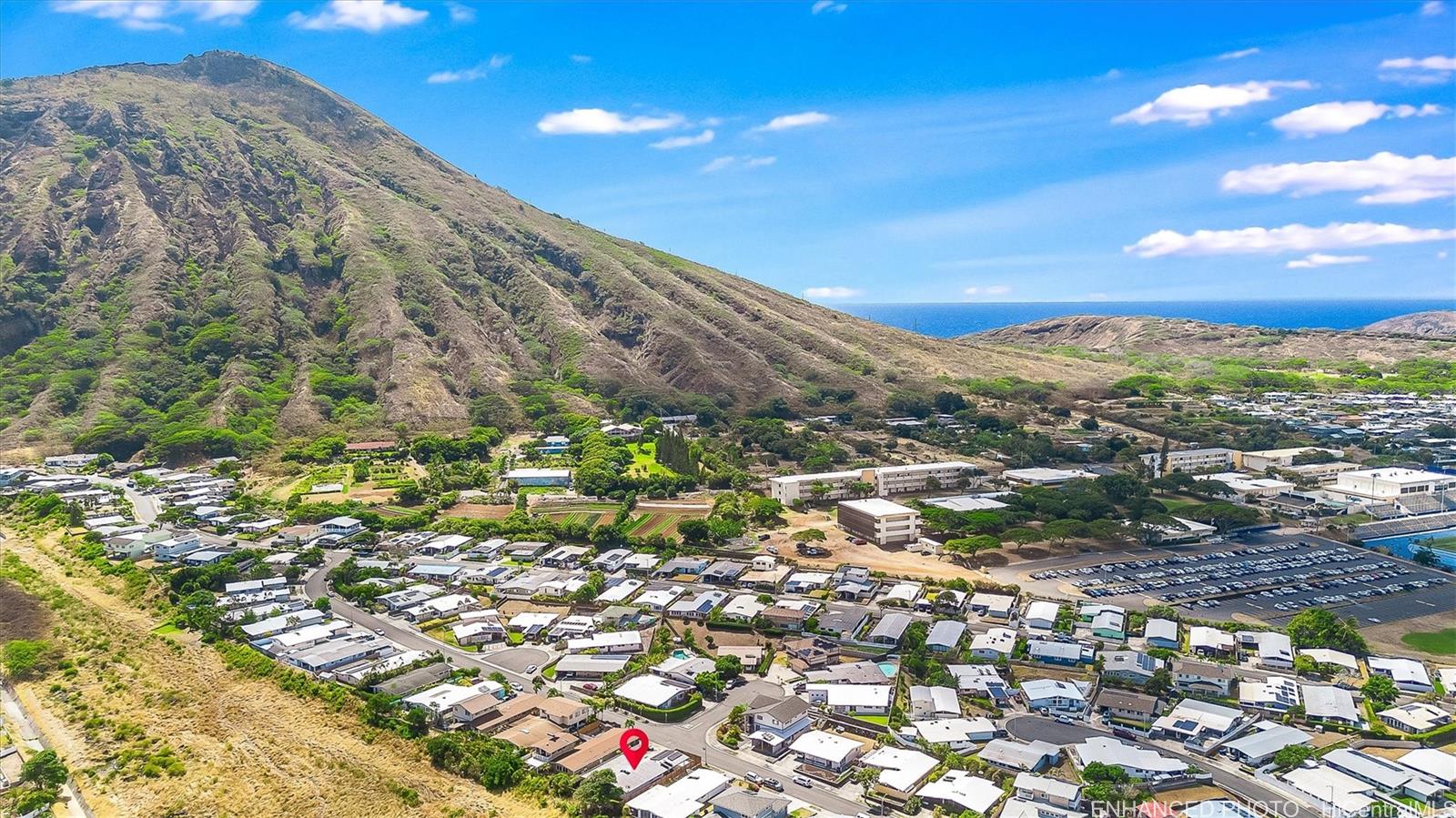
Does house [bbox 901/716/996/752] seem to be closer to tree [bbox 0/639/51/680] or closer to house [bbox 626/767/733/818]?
house [bbox 626/767/733/818]

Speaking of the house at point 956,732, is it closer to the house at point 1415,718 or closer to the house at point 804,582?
the house at point 1415,718

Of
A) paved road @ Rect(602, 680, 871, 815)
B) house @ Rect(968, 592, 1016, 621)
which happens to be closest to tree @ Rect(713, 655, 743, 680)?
paved road @ Rect(602, 680, 871, 815)

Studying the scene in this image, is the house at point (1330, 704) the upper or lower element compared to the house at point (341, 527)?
lower

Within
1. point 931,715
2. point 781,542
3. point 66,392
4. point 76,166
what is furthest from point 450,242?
point 931,715

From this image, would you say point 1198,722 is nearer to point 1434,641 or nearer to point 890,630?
point 890,630

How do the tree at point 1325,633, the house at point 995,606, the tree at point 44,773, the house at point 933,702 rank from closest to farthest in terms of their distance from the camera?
the tree at point 44,773 < the house at point 933,702 < the tree at point 1325,633 < the house at point 995,606

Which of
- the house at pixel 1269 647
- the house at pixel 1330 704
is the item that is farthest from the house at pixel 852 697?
the house at pixel 1269 647
